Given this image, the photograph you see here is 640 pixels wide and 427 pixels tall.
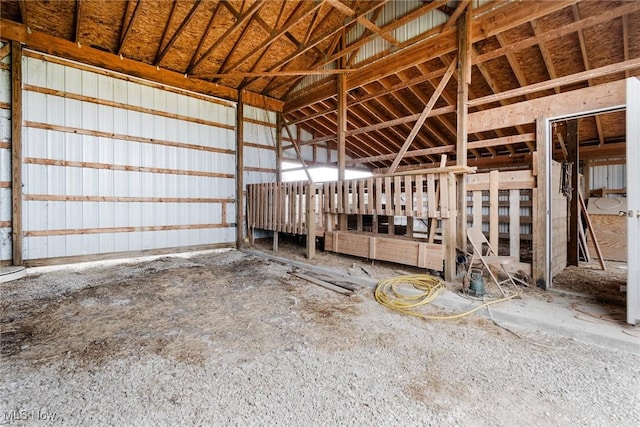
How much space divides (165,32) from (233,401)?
21.8 feet

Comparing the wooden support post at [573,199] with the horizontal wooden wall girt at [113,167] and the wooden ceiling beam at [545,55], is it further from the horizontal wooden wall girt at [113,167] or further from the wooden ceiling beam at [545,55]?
the horizontal wooden wall girt at [113,167]

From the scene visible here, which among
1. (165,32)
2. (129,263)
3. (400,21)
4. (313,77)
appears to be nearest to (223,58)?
(165,32)

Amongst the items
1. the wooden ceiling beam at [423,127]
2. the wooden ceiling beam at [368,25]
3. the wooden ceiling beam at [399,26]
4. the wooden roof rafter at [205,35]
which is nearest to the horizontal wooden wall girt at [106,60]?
the wooden roof rafter at [205,35]

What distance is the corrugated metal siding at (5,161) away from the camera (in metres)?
4.85

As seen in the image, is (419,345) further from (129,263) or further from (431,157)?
(431,157)

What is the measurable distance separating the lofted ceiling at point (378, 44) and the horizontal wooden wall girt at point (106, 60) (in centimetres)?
9

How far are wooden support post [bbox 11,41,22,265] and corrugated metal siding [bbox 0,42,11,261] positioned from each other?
0.09m

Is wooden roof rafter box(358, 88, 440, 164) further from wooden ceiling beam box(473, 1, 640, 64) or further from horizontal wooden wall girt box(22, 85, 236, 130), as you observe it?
horizontal wooden wall girt box(22, 85, 236, 130)

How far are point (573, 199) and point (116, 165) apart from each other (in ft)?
29.3

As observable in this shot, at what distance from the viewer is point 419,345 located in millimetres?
2480

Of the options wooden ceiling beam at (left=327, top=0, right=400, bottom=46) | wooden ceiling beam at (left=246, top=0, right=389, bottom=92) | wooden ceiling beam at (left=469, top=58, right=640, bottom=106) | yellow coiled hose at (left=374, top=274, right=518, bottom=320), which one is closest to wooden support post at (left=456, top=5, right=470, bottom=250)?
wooden ceiling beam at (left=469, top=58, right=640, bottom=106)

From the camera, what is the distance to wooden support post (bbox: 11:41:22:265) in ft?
16.0

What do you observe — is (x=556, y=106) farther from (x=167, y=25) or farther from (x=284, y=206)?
(x=167, y=25)

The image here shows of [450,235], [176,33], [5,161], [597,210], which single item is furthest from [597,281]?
[5,161]
